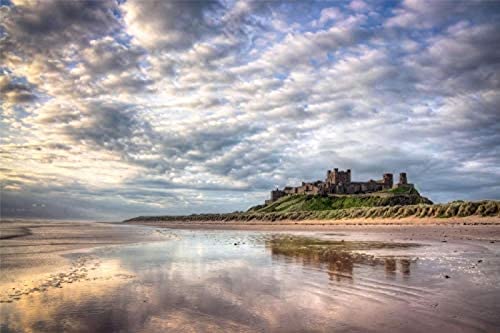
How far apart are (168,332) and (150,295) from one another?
108 inches

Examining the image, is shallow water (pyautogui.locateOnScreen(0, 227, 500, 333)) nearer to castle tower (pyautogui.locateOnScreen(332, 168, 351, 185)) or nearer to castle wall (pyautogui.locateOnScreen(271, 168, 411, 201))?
castle wall (pyautogui.locateOnScreen(271, 168, 411, 201))

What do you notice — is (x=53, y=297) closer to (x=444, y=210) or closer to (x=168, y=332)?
(x=168, y=332)

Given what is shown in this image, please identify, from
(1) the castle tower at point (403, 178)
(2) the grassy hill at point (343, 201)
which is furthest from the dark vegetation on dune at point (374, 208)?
(1) the castle tower at point (403, 178)

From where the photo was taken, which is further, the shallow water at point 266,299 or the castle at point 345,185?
the castle at point 345,185

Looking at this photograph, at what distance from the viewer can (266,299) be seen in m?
7.52

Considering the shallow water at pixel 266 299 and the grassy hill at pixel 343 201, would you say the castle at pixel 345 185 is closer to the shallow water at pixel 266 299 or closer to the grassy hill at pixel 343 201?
the grassy hill at pixel 343 201

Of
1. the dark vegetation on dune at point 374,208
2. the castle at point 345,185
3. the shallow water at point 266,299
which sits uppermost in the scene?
the castle at point 345,185

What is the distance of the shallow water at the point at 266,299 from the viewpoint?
226 inches

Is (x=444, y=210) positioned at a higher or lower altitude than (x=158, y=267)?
higher

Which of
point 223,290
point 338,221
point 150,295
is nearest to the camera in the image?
point 150,295

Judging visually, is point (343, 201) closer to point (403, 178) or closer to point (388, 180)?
point (403, 178)

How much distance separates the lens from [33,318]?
6.21 m

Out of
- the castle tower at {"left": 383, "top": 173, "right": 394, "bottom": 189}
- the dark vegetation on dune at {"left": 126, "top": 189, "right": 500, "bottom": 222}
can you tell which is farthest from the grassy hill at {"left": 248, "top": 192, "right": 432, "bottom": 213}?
the castle tower at {"left": 383, "top": 173, "right": 394, "bottom": 189}

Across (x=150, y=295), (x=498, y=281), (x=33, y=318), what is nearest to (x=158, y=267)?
(x=150, y=295)
